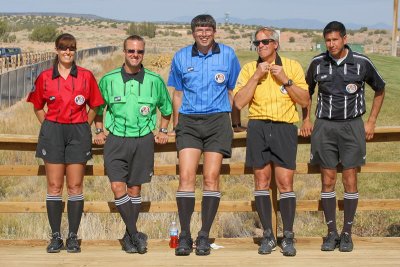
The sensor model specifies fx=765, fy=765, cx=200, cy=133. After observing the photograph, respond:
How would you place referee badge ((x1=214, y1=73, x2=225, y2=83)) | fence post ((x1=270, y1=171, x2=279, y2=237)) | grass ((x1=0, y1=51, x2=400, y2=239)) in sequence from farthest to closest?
1. grass ((x1=0, y1=51, x2=400, y2=239))
2. fence post ((x1=270, y1=171, x2=279, y2=237))
3. referee badge ((x1=214, y1=73, x2=225, y2=83))

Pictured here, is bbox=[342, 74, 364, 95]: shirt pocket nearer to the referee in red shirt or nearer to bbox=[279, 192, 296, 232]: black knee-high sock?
bbox=[279, 192, 296, 232]: black knee-high sock

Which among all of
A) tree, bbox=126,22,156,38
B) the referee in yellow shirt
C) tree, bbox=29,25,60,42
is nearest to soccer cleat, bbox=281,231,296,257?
the referee in yellow shirt

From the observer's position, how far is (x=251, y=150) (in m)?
6.36

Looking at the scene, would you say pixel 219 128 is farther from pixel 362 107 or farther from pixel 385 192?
pixel 385 192

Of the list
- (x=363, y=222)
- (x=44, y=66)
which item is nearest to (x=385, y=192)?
(x=363, y=222)

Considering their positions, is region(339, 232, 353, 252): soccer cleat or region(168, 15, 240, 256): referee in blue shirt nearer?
region(168, 15, 240, 256): referee in blue shirt

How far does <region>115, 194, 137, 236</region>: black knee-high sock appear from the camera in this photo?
250 inches

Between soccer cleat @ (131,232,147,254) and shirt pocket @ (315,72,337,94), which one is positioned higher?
shirt pocket @ (315,72,337,94)

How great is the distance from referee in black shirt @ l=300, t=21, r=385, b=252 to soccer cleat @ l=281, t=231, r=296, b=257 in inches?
12.5

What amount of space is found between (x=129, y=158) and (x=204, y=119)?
2.29 feet

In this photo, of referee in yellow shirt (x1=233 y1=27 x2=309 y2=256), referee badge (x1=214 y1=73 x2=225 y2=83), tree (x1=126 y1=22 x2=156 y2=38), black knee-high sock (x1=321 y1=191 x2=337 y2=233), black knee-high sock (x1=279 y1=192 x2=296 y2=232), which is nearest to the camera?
referee in yellow shirt (x1=233 y1=27 x2=309 y2=256)

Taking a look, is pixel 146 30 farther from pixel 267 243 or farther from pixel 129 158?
pixel 267 243

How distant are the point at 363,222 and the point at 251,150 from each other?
378cm

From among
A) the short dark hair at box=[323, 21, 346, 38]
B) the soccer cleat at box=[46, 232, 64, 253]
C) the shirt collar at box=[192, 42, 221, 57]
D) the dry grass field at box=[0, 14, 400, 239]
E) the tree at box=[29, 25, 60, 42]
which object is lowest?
the tree at box=[29, 25, 60, 42]
